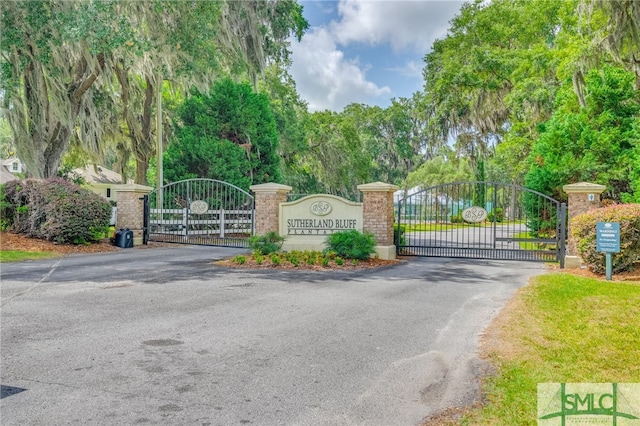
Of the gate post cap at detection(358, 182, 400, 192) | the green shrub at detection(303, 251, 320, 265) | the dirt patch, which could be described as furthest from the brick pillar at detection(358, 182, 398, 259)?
the dirt patch

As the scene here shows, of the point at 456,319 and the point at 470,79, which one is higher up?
the point at 470,79

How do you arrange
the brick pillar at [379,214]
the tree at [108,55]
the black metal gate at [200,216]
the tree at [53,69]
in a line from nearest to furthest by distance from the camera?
the brick pillar at [379,214] < the tree at [53,69] < the tree at [108,55] < the black metal gate at [200,216]

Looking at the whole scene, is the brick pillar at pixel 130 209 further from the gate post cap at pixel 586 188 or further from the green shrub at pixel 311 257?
the gate post cap at pixel 586 188

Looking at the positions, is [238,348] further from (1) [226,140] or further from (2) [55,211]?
(1) [226,140]

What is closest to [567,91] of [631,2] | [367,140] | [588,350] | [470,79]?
[631,2]

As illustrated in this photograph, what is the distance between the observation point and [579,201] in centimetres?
1108

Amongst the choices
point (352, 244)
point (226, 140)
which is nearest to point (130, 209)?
point (226, 140)

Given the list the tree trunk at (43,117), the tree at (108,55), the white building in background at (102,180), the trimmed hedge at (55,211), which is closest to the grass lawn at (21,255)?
the trimmed hedge at (55,211)

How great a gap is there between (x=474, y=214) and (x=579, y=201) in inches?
90.1

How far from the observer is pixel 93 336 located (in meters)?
5.02

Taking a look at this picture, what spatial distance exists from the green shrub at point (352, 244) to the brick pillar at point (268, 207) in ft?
6.65

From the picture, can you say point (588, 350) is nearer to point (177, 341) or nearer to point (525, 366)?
point (525, 366)

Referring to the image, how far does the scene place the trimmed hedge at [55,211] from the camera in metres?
13.3

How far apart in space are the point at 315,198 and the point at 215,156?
7.90 m
